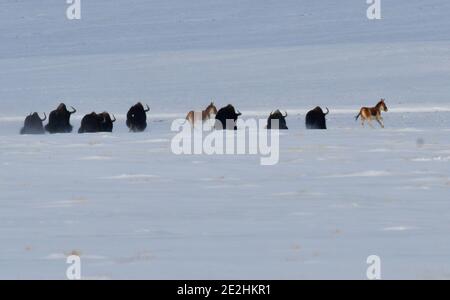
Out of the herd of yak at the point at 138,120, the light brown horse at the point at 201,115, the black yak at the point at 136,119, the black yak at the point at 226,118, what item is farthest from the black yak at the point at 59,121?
the black yak at the point at 226,118

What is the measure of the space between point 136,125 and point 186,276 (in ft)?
49.8

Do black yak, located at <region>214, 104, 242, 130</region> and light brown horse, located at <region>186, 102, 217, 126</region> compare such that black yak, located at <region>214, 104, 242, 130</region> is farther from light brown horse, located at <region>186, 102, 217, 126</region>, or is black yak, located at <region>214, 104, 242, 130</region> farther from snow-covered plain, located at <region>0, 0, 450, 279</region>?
snow-covered plain, located at <region>0, 0, 450, 279</region>

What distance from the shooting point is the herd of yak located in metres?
21.3

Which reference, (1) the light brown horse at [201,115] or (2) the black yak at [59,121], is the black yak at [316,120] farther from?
(2) the black yak at [59,121]

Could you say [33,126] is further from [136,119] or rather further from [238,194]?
[238,194]

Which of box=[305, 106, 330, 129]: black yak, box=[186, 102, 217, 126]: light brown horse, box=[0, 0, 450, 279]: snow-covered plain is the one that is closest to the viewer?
box=[0, 0, 450, 279]: snow-covered plain

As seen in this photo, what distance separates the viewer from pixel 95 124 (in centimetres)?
2141

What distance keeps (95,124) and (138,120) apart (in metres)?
1.37

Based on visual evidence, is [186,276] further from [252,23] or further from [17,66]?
[252,23]

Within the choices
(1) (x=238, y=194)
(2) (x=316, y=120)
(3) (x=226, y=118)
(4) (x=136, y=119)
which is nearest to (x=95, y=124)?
(4) (x=136, y=119)

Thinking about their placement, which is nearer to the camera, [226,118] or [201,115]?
[226,118]

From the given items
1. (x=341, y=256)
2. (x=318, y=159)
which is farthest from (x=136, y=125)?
(x=341, y=256)

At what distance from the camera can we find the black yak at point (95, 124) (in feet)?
69.6

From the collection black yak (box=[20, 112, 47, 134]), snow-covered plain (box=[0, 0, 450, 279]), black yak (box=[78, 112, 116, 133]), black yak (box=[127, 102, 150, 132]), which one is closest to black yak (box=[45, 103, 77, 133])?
black yak (box=[20, 112, 47, 134])
